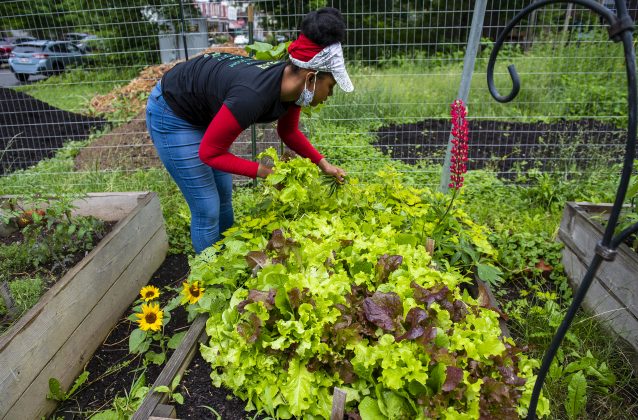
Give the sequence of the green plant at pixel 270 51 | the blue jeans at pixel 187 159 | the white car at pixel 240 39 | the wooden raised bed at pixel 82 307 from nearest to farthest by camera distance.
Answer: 1. the wooden raised bed at pixel 82 307
2. the blue jeans at pixel 187 159
3. the green plant at pixel 270 51
4. the white car at pixel 240 39

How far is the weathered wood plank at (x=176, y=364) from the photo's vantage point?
1.57 meters

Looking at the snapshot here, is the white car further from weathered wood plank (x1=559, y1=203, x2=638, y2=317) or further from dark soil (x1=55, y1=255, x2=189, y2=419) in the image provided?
weathered wood plank (x1=559, y1=203, x2=638, y2=317)

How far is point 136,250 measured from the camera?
277cm

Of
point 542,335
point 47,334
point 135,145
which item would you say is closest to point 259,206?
point 47,334

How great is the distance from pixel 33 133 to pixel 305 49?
6341 mm

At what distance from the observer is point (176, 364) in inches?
68.7

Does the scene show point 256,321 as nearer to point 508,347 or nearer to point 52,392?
point 508,347

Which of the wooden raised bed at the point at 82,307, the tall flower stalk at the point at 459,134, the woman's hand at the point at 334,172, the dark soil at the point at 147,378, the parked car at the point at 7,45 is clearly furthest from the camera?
the parked car at the point at 7,45

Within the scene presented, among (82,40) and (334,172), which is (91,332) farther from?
(82,40)

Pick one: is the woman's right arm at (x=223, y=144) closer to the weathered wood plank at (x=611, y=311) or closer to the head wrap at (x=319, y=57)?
the head wrap at (x=319, y=57)

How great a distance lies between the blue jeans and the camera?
2.26 m

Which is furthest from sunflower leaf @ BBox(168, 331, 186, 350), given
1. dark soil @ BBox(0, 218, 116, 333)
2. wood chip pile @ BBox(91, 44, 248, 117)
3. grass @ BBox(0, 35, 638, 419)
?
wood chip pile @ BBox(91, 44, 248, 117)

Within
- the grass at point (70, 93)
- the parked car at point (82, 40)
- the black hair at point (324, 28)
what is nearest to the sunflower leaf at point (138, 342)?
the black hair at point (324, 28)

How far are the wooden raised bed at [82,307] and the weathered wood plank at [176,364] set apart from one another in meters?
0.63
